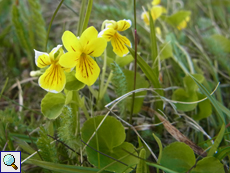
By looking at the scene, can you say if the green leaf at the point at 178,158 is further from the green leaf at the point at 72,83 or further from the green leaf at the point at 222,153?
the green leaf at the point at 72,83

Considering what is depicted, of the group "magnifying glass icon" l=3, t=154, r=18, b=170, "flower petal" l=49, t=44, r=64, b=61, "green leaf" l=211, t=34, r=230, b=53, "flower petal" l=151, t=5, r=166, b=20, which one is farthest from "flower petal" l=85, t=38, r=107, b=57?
"green leaf" l=211, t=34, r=230, b=53

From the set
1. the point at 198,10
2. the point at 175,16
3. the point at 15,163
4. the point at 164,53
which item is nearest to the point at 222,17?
the point at 198,10

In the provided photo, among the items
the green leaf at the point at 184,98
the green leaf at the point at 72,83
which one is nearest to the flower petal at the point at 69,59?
the green leaf at the point at 72,83

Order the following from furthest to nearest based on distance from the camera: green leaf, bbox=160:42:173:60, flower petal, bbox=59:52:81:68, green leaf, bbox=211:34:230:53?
green leaf, bbox=211:34:230:53
green leaf, bbox=160:42:173:60
flower petal, bbox=59:52:81:68

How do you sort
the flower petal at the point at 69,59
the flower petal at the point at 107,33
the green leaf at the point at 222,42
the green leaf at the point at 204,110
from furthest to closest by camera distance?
the green leaf at the point at 222,42
the green leaf at the point at 204,110
the flower petal at the point at 107,33
the flower petal at the point at 69,59

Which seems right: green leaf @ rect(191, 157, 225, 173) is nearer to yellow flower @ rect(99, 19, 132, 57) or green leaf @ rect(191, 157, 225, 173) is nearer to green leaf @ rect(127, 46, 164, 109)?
green leaf @ rect(127, 46, 164, 109)

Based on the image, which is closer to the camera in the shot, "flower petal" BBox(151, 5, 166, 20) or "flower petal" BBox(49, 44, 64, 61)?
"flower petal" BBox(49, 44, 64, 61)
